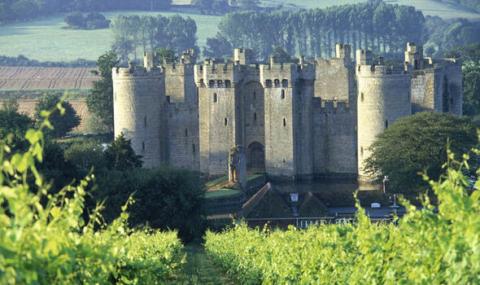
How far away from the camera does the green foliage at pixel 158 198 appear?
155 ft

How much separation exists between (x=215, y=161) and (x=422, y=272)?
154ft

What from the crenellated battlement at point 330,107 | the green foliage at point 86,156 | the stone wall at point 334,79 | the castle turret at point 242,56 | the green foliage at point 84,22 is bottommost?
the green foliage at point 86,156

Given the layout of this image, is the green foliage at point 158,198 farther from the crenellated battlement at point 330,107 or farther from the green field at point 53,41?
the green field at point 53,41

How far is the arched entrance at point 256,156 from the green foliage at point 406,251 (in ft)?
114

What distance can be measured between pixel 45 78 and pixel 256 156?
7973cm

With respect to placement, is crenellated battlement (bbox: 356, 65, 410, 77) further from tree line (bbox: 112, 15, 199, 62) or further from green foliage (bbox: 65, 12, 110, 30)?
green foliage (bbox: 65, 12, 110, 30)

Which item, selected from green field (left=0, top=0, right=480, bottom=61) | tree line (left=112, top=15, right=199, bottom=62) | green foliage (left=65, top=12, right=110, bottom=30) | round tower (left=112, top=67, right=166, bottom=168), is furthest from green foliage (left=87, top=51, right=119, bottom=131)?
green foliage (left=65, top=12, right=110, bottom=30)

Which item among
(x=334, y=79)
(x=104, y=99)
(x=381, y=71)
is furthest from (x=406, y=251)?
(x=104, y=99)

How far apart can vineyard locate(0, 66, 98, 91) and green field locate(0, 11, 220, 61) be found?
15738 mm

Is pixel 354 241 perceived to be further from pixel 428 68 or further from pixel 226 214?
pixel 428 68

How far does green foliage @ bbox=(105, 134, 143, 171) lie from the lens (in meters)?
54.1

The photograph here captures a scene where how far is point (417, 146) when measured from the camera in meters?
55.4

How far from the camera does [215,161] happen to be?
6162 centimetres

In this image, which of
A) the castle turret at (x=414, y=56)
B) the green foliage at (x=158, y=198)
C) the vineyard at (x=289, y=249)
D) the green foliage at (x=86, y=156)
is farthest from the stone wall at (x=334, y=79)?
the vineyard at (x=289, y=249)
